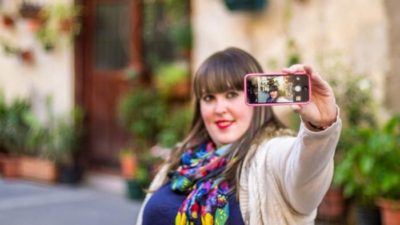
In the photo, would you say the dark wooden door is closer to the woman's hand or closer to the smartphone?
the smartphone

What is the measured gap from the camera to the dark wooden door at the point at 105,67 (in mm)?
8000

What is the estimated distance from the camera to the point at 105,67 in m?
8.28

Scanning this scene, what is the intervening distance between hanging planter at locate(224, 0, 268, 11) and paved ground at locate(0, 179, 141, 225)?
2.12 metres

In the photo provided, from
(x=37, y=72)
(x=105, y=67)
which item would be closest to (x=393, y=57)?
(x=105, y=67)

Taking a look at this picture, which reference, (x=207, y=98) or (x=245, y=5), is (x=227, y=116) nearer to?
(x=207, y=98)

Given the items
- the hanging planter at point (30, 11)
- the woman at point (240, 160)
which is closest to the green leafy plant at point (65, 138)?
the hanging planter at point (30, 11)

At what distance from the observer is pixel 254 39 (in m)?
6.39

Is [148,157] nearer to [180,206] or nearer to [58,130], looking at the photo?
[58,130]

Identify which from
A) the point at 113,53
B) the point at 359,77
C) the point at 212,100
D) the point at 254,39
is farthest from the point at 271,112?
the point at 113,53

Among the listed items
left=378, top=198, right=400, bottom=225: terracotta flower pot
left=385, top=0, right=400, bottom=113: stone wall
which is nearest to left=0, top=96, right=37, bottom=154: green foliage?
left=385, top=0, right=400, bottom=113: stone wall

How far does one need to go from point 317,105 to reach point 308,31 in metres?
4.08

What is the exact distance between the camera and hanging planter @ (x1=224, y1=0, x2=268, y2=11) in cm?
625

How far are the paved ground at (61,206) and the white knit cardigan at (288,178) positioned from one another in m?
4.14

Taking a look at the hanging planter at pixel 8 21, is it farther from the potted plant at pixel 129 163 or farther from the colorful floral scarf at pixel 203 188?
the colorful floral scarf at pixel 203 188
